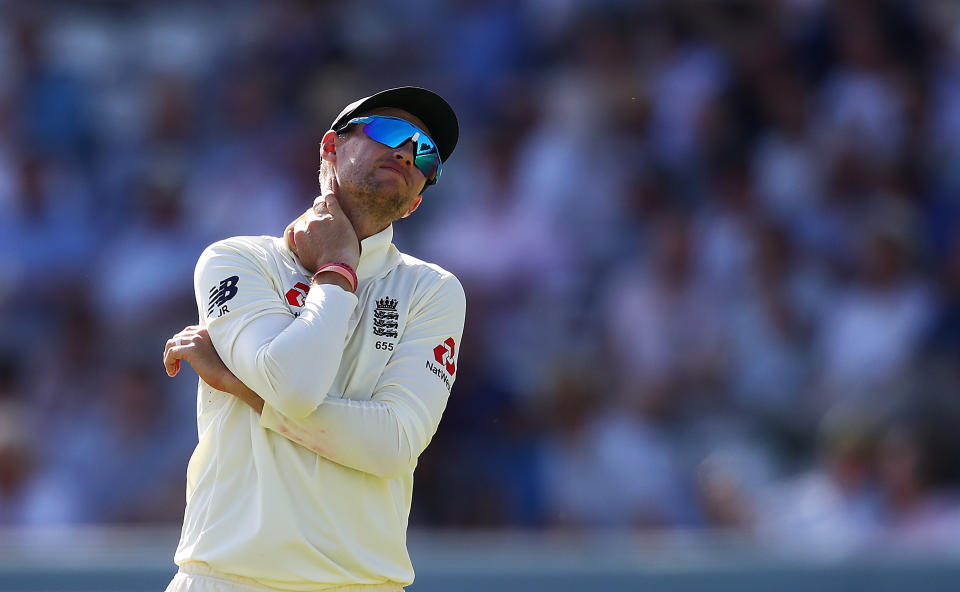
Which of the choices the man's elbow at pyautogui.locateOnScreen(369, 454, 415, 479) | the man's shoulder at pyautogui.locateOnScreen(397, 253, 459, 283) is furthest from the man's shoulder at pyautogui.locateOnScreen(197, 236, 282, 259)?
the man's elbow at pyautogui.locateOnScreen(369, 454, 415, 479)

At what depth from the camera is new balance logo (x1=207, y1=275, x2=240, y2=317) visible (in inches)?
126

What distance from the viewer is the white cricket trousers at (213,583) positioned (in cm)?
305

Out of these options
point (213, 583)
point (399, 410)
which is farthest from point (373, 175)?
point (213, 583)

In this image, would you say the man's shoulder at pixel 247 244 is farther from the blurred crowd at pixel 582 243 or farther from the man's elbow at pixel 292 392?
the blurred crowd at pixel 582 243

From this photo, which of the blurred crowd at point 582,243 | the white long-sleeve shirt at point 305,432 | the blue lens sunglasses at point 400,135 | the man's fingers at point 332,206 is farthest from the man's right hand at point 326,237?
the blurred crowd at point 582,243

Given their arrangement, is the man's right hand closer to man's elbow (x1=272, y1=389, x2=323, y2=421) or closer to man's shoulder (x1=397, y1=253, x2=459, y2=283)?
man's shoulder (x1=397, y1=253, x2=459, y2=283)

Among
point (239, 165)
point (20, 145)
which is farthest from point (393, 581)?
point (20, 145)

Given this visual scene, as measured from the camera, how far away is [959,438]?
726cm

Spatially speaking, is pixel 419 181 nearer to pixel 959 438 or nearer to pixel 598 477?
pixel 598 477

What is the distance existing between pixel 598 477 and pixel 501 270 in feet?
5.52

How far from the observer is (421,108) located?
137 inches

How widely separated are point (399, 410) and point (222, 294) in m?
0.55

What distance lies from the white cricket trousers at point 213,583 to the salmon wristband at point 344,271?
0.75 m

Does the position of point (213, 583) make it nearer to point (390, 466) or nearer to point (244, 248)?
point (390, 466)
